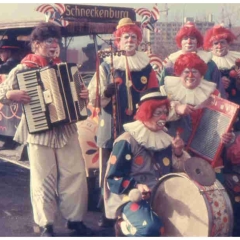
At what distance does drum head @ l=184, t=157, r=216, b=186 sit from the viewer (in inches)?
149

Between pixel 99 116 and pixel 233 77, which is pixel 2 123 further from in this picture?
pixel 233 77

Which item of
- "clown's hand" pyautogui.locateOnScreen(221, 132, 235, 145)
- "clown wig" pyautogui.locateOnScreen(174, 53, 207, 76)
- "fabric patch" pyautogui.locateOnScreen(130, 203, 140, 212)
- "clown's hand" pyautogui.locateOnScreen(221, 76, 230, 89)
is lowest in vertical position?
"fabric patch" pyautogui.locateOnScreen(130, 203, 140, 212)

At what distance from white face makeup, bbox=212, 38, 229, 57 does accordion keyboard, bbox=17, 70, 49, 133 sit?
204cm

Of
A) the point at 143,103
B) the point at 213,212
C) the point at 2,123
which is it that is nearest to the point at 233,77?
the point at 143,103

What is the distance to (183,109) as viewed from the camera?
14.4 ft

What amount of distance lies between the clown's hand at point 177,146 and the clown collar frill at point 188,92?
0.38 m

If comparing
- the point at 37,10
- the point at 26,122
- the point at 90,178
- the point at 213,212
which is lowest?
the point at 90,178

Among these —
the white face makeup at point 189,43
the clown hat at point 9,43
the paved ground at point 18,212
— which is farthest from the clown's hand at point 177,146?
the clown hat at point 9,43

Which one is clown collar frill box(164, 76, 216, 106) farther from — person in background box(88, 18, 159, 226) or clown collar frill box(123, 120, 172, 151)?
clown collar frill box(123, 120, 172, 151)

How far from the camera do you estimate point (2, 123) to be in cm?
668

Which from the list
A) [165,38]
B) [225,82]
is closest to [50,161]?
[225,82]

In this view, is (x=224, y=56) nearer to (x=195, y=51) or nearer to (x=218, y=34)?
(x=218, y=34)

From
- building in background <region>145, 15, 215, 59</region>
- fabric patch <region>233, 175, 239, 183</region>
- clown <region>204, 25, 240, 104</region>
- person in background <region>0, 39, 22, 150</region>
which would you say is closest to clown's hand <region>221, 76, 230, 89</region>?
clown <region>204, 25, 240, 104</region>

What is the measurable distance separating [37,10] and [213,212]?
317 cm
